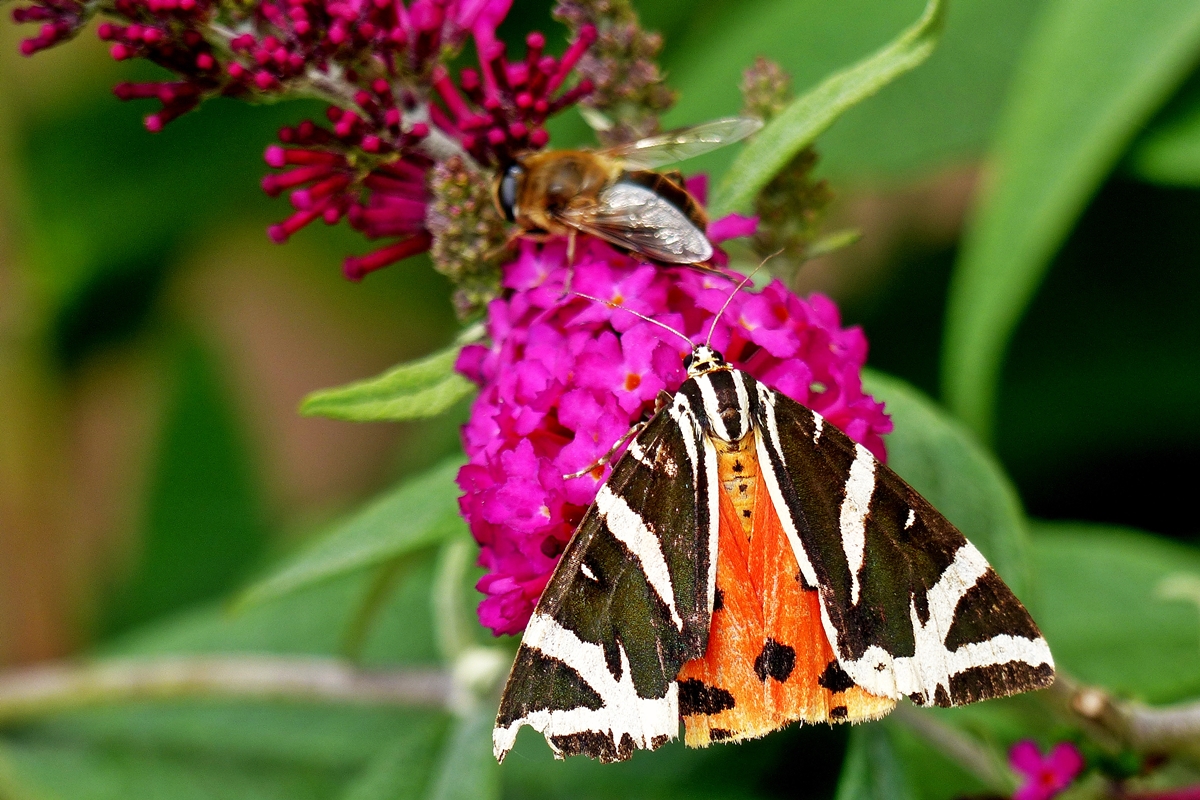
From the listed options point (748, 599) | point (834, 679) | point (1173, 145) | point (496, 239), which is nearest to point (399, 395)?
point (496, 239)

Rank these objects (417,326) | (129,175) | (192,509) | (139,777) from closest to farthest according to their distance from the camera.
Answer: (139,777), (192,509), (129,175), (417,326)

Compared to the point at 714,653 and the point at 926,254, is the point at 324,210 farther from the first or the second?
the point at 926,254

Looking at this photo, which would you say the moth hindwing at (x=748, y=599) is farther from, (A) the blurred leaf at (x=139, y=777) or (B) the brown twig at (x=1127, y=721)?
(A) the blurred leaf at (x=139, y=777)

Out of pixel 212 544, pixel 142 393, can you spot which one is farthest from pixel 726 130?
pixel 142 393

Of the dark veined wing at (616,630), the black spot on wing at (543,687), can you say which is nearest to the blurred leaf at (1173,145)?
the dark veined wing at (616,630)

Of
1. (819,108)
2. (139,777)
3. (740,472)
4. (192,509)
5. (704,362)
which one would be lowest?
(139,777)

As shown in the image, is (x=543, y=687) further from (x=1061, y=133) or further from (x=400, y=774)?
(x=1061, y=133)
